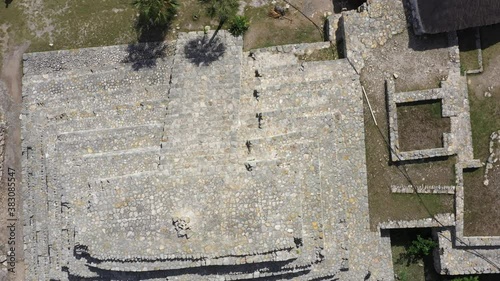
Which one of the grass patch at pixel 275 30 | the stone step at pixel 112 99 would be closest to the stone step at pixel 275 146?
the stone step at pixel 112 99

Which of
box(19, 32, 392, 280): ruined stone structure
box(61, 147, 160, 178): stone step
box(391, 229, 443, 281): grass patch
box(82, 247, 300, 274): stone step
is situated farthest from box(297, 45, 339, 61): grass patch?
box(82, 247, 300, 274): stone step

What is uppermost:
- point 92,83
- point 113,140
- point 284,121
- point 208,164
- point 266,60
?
point 266,60

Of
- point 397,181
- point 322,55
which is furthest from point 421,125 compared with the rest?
point 322,55

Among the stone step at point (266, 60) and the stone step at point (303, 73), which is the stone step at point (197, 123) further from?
the stone step at point (266, 60)

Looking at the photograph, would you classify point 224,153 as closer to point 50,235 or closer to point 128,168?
point 128,168

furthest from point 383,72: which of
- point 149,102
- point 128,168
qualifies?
point 128,168

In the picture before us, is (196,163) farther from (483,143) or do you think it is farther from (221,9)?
(483,143)
